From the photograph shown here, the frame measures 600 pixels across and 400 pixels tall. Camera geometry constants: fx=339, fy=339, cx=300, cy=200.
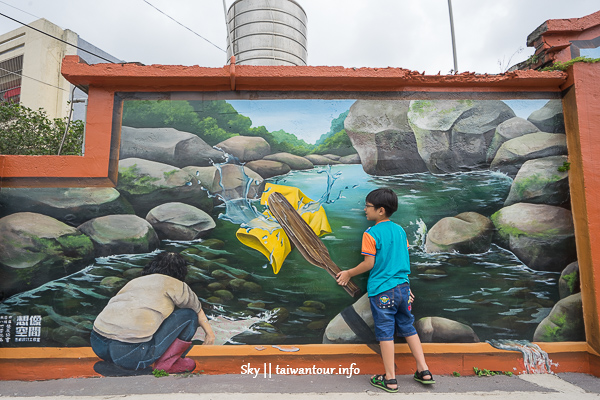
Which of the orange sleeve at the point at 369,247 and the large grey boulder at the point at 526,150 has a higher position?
the large grey boulder at the point at 526,150

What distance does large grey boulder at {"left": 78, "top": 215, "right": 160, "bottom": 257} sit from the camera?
328 centimetres

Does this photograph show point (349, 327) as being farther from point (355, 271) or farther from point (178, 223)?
point (178, 223)

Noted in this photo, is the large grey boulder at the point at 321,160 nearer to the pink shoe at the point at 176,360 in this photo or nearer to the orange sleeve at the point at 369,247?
the orange sleeve at the point at 369,247

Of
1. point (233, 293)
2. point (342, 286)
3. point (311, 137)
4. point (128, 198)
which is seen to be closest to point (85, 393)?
point (233, 293)

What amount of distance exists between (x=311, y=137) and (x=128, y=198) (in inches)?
75.8

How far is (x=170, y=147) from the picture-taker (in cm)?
343

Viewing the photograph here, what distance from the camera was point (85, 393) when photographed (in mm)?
2822

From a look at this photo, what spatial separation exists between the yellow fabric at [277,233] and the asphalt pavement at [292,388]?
1.02 metres

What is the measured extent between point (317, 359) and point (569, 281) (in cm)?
253

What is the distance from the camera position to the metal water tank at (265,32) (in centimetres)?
601

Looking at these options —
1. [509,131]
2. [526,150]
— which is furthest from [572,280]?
[509,131]

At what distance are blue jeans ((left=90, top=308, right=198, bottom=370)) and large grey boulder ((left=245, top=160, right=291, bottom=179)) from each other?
1564 mm

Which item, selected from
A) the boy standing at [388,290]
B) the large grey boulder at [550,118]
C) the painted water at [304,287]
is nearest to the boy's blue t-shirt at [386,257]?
the boy standing at [388,290]
